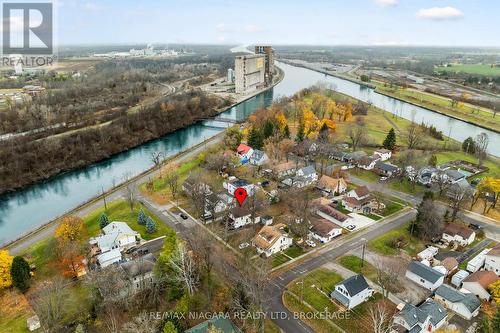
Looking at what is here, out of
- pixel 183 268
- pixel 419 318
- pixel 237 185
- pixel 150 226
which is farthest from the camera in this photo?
pixel 237 185

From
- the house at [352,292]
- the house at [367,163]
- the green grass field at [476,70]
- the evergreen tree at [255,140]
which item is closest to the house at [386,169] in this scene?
the house at [367,163]

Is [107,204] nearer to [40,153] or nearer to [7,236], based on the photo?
[7,236]

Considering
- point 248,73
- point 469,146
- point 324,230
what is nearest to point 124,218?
point 324,230

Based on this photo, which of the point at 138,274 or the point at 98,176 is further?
the point at 98,176

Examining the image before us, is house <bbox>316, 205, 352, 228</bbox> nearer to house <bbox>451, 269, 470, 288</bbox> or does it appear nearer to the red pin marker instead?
the red pin marker

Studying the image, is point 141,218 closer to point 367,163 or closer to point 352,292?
point 352,292

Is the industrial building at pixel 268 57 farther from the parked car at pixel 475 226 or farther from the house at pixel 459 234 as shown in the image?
the house at pixel 459 234
